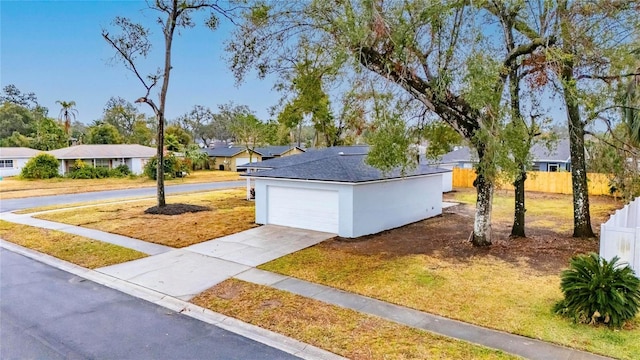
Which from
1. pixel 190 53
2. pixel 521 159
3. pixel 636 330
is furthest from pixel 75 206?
pixel 636 330

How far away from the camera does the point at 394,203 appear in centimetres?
1574

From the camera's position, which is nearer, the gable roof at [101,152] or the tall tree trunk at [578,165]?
the tall tree trunk at [578,165]

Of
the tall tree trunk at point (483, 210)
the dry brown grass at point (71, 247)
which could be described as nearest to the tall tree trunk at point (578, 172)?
the tall tree trunk at point (483, 210)

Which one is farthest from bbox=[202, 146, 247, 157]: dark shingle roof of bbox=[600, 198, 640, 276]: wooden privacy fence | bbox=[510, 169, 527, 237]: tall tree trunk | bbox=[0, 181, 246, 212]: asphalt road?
bbox=[600, 198, 640, 276]: wooden privacy fence

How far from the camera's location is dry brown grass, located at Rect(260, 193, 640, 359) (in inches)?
254

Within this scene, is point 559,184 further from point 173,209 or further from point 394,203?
point 173,209

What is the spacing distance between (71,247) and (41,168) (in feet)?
104

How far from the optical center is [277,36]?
11.2 metres

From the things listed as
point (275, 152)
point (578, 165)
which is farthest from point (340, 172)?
point (275, 152)

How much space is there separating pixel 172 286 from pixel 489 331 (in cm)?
661

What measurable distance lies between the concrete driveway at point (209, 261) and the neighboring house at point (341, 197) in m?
0.77

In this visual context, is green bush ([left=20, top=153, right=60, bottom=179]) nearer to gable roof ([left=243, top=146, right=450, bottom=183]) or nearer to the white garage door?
gable roof ([left=243, top=146, right=450, bottom=183])

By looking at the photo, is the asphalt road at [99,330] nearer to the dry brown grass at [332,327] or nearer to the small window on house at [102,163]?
the dry brown grass at [332,327]

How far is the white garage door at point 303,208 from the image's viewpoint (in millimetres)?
14219
